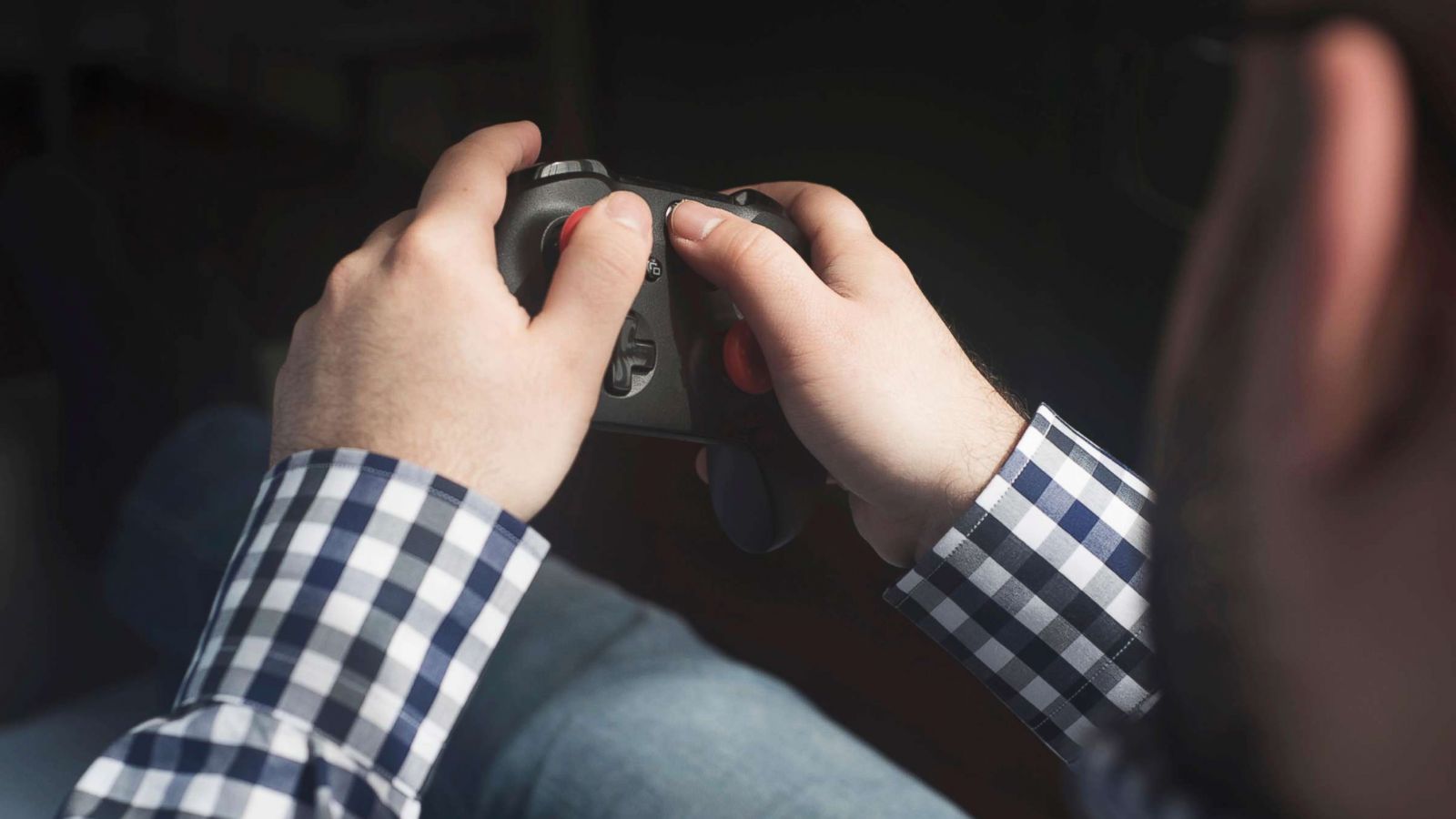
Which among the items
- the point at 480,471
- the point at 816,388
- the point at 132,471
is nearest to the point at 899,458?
the point at 816,388

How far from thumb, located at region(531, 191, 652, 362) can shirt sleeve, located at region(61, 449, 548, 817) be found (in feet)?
0.17

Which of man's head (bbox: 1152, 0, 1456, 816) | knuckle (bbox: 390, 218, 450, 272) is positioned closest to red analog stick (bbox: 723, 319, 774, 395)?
knuckle (bbox: 390, 218, 450, 272)

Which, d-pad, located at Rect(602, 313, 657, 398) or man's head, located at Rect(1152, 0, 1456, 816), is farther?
d-pad, located at Rect(602, 313, 657, 398)

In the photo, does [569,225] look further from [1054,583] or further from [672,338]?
[1054,583]

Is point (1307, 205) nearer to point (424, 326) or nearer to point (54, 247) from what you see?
point (424, 326)

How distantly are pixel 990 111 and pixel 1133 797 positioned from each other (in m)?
0.48

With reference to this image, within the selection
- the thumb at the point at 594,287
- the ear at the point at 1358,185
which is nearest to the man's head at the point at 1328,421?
the ear at the point at 1358,185

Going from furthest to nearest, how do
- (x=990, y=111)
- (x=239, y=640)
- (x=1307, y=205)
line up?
(x=990, y=111) → (x=239, y=640) → (x=1307, y=205)

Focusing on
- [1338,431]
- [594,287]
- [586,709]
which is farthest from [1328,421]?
[586,709]

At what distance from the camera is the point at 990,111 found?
2.01 ft

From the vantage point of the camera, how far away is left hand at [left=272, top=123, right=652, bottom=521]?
11.7 inches

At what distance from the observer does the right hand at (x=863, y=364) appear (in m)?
0.35

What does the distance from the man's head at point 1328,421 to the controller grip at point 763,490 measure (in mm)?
235

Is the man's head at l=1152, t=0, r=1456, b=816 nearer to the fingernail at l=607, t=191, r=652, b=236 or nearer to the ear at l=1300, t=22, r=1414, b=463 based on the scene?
the ear at l=1300, t=22, r=1414, b=463
